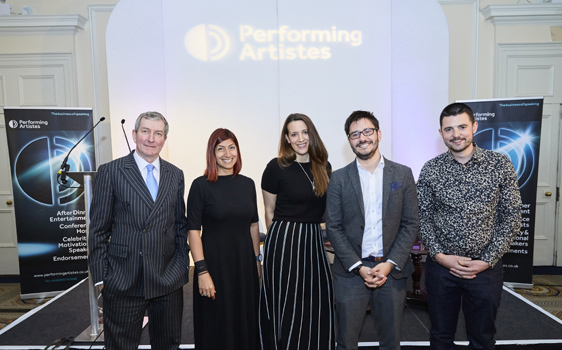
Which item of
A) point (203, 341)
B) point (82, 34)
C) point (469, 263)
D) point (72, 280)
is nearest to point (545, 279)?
point (469, 263)

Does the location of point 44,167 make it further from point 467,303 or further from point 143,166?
point 467,303

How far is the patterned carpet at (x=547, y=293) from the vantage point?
12.9 feet

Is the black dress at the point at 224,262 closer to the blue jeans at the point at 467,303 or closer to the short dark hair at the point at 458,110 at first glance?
the blue jeans at the point at 467,303

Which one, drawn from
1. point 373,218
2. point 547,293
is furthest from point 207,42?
point 547,293

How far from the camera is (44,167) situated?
4.42 m

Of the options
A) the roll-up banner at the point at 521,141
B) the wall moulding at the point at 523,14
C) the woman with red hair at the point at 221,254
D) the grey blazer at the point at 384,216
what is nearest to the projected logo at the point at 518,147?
the roll-up banner at the point at 521,141

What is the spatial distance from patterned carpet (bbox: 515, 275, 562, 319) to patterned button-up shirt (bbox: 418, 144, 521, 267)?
2.46 metres

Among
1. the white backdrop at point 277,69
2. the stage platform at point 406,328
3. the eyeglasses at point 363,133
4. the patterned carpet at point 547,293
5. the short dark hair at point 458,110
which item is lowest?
the patterned carpet at point 547,293

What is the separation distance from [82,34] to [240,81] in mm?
2401

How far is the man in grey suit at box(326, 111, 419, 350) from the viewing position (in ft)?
6.80

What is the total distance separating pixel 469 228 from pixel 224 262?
55.7 inches

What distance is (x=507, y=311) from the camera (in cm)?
344

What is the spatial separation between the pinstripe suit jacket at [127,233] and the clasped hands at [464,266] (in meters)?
1.58

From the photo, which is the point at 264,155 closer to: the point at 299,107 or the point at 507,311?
the point at 299,107
